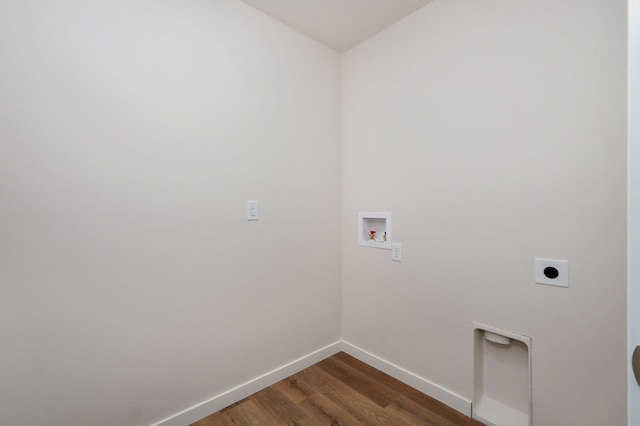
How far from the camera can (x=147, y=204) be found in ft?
4.92

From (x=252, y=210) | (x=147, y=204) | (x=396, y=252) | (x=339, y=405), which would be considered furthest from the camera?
(x=396, y=252)

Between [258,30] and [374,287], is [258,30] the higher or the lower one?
the higher one

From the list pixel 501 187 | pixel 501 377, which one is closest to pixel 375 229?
pixel 501 187

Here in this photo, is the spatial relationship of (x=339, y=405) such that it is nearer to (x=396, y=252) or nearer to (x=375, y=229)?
(x=396, y=252)

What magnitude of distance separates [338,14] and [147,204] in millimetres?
1701

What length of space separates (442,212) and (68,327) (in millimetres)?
2030

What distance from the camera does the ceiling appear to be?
183 centimetres

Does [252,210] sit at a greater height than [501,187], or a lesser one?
lesser

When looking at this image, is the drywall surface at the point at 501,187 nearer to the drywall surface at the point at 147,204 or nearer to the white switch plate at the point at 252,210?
the drywall surface at the point at 147,204

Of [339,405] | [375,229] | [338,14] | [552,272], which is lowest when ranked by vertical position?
[339,405]

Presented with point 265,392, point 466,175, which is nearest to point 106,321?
point 265,392

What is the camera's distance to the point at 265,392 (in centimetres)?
191

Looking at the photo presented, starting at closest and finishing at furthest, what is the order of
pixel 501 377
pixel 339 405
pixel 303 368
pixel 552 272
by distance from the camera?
pixel 552 272 < pixel 501 377 < pixel 339 405 < pixel 303 368

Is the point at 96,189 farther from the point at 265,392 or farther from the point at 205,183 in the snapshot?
the point at 265,392
